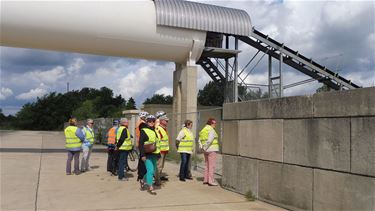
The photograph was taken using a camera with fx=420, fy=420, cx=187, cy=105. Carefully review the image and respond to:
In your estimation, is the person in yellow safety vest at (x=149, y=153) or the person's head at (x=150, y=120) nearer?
the person in yellow safety vest at (x=149, y=153)

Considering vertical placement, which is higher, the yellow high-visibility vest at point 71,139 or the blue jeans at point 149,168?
the yellow high-visibility vest at point 71,139

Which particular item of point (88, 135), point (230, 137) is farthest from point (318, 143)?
point (88, 135)

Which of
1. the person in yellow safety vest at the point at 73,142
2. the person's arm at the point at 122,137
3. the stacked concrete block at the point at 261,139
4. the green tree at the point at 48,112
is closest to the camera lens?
the stacked concrete block at the point at 261,139

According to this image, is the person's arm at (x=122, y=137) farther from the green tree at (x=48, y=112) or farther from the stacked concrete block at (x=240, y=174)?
the green tree at (x=48, y=112)

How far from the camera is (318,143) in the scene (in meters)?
7.52

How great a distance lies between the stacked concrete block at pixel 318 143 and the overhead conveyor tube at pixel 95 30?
13.4m

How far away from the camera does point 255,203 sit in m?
8.84

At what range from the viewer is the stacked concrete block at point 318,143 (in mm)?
6977

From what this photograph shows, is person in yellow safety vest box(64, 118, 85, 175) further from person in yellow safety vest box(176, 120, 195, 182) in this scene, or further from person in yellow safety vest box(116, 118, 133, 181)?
person in yellow safety vest box(176, 120, 195, 182)

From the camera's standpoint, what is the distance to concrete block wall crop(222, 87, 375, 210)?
6.61 m

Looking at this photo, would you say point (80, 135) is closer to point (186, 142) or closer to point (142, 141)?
point (186, 142)

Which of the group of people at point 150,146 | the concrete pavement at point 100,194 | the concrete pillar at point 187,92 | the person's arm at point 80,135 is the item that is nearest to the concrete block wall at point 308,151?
the concrete pavement at point 100,194

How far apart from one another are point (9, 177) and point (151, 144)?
500 centimetres

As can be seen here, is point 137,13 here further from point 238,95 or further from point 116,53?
point 238,95
